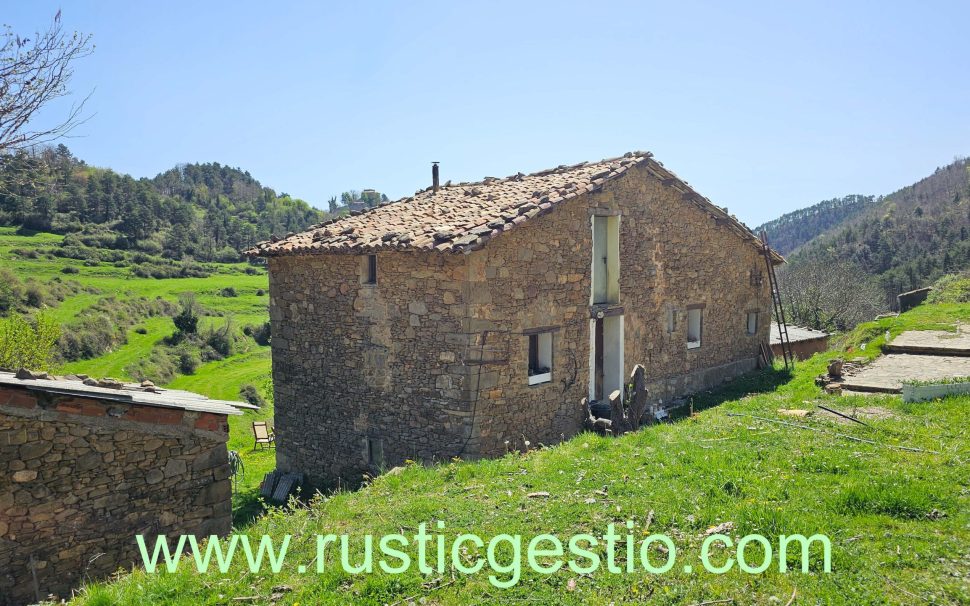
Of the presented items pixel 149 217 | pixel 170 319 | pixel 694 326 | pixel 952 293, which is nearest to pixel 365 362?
pixel 694 326

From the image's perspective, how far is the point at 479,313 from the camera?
994 centimetres

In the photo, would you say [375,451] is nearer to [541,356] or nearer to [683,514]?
[541,356]

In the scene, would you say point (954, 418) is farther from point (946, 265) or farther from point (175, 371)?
point (946, 265)

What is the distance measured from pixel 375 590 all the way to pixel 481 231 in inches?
224

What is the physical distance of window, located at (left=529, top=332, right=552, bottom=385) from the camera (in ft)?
36.7

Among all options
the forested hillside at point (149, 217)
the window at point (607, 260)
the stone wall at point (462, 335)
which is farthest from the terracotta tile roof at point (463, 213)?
the forested hillside at point (149, 217)

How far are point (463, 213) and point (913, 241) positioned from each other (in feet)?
168

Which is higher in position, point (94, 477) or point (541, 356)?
point (541, 356)

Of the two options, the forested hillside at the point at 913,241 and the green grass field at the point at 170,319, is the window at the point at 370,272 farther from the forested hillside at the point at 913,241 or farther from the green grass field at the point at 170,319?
the forested hillside at the point at 913,241

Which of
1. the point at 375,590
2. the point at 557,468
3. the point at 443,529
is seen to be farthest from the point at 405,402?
the point at 375,590

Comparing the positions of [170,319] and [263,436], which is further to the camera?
[170,319]

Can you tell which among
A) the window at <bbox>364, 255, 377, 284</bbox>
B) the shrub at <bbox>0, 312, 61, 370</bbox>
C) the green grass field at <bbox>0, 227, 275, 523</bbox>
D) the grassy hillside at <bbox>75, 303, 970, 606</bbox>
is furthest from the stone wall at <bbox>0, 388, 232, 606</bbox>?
the shrub at <bbox>0, 312, 61, 370</bbox>

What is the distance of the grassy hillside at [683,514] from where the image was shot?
16.1 feet

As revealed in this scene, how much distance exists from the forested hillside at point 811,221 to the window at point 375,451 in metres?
79.4
